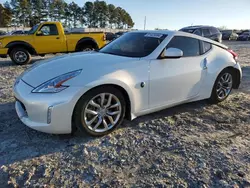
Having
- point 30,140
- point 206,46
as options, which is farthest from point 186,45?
point 30,140

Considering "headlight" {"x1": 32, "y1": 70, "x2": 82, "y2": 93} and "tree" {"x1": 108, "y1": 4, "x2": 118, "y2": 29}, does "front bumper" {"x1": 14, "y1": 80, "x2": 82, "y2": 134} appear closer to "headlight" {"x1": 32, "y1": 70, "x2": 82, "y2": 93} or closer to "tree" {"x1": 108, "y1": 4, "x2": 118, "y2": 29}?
"headlight" {"x1": 32, "y1": 70, "x2": 82, "y2": 93}

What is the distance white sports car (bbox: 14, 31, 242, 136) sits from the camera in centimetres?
283

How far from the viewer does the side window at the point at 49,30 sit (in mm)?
9819

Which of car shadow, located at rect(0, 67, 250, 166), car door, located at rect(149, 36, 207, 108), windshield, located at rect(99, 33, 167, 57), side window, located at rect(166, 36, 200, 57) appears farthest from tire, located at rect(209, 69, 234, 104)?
windshield, located at rect(99, 33, 167, 57)

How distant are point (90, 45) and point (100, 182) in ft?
29.4

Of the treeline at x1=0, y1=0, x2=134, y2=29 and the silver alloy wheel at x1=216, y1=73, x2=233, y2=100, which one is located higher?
the treeline at x1=0, y1=0, x2=134, y2=29

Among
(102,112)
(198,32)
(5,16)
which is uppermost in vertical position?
(5,16)

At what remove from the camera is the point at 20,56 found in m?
9.43

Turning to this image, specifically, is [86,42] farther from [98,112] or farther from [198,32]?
[98,112]

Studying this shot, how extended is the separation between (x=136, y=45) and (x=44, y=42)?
711cm

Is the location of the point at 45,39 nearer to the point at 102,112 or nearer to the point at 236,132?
the point at 102,112

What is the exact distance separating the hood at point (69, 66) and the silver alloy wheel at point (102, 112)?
395 millimetres

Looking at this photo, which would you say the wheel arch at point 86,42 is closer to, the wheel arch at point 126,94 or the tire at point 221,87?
the tire at point 221,87

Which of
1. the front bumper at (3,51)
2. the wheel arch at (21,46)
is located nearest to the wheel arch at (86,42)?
the wheel arch at (21,46)
